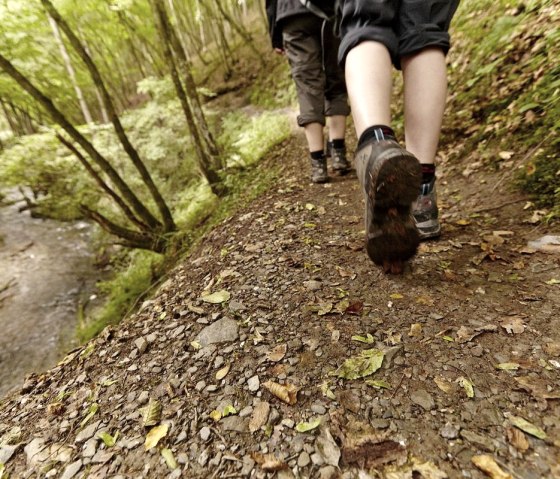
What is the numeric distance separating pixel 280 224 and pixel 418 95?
1106mm

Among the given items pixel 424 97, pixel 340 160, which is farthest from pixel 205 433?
pixel 340 160

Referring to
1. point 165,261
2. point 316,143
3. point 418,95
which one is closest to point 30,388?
point 418,95

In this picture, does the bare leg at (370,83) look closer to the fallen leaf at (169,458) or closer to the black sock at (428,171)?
the black sock at (428,171)

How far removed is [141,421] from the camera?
3.26 ft

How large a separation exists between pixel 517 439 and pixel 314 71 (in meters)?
2.65

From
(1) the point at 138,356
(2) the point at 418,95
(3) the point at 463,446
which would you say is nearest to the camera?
(3) the point at 463,446

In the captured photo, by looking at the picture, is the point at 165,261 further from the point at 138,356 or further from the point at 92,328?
the point at 138,356

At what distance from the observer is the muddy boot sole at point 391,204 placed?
1.13m

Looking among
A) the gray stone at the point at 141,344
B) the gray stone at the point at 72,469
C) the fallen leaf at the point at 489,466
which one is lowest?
the fallen leaf at the point at 489,466

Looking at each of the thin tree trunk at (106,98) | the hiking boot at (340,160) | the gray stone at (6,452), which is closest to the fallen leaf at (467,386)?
the gray stone at (6,452)

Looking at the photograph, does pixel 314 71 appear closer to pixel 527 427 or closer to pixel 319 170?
pixel 319 170

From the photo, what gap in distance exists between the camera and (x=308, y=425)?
90 centimetres

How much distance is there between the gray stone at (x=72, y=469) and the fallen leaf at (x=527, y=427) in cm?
116

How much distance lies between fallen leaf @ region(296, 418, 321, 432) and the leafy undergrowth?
1.54m
